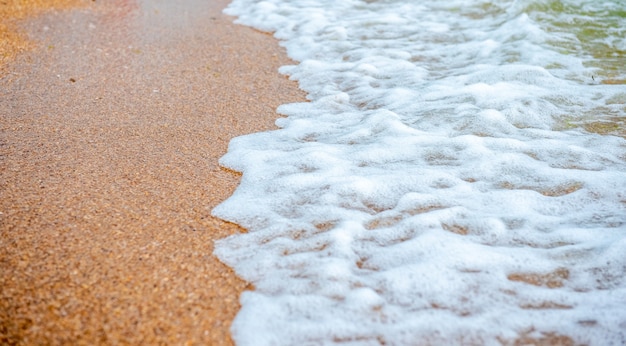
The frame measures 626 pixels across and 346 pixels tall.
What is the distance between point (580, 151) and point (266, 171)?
1.60 meters

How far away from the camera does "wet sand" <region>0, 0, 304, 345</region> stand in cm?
166

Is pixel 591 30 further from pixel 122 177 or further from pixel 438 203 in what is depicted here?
pixel 122 177

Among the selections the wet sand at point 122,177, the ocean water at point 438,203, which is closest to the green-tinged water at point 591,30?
the ocean water at point 438,203

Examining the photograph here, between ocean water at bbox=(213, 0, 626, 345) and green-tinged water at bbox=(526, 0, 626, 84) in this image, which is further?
green-tinged water at bbox=(526, 0, 626, 84)

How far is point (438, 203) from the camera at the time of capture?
2.30 meters

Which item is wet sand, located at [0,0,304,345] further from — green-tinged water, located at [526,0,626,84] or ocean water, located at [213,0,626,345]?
green-tinged water, located at [526,0,626,84]

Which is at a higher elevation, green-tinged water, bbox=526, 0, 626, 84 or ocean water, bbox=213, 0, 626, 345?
green-tinged water, bbox=526, 0, 626, 84

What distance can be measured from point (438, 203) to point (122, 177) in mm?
1417

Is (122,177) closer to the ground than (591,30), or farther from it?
closer to the ground

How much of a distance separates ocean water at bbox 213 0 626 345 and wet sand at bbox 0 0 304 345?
16cm

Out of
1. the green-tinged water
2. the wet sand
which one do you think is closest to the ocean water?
the green-tinged water

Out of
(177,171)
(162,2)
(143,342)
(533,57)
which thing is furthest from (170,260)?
(162,2)

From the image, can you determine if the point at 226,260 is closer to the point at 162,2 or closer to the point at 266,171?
the point at 266,171

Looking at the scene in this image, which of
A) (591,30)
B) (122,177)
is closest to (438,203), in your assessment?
(122,177)
